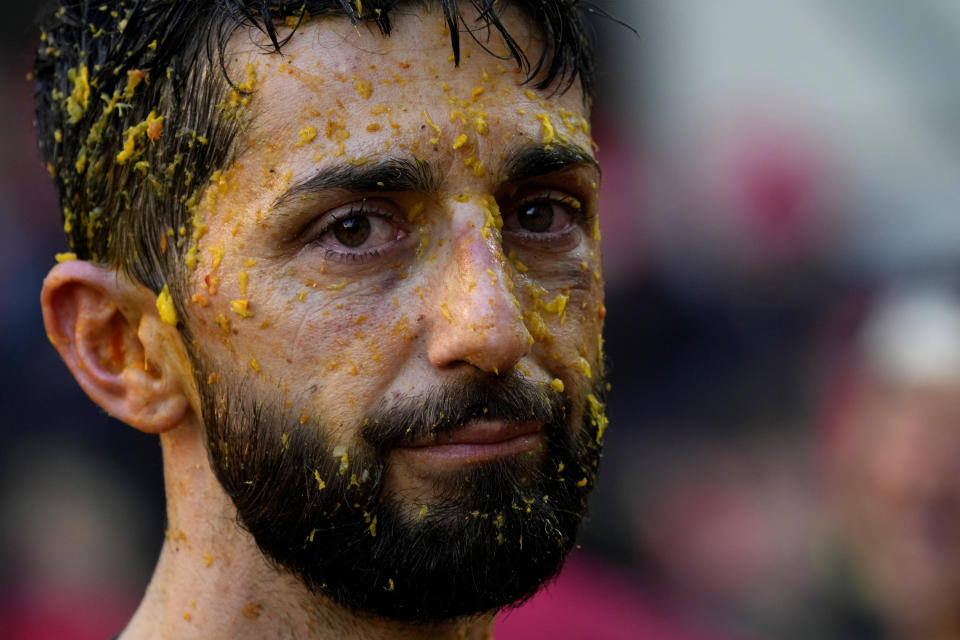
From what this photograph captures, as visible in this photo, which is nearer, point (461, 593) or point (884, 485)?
point (461, 593)

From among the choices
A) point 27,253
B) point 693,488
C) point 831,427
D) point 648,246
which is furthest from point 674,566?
point 27,253

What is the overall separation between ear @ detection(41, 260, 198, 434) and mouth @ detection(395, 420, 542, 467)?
2.12 feet

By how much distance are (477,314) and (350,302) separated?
1.04 feet

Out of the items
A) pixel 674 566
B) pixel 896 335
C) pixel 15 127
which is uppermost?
pixel 896 335

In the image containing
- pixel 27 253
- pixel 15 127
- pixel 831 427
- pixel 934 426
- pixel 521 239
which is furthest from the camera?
pixel 15 127

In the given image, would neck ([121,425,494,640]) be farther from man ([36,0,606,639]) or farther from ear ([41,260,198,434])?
ear ([41,260,198,434])

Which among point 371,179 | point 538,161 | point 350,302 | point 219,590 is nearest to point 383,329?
point 350,302

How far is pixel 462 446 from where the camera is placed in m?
2.60

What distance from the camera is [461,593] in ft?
8.70

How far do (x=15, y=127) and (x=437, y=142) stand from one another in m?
6.87

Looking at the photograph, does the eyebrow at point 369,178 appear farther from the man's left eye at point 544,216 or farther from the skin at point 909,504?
the skin at point 909,504

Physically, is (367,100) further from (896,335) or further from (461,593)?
(896,335)

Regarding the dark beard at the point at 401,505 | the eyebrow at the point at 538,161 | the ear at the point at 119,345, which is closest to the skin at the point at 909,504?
the dark beard at the point at 401,505

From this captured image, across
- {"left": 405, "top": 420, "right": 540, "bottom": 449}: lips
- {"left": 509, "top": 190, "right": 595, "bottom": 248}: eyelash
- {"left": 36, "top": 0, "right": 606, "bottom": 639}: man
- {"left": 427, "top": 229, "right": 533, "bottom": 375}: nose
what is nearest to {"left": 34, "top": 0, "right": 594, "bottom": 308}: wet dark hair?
{"left": 36, "top": 0, "right": 606, "bottom": 639}: man
